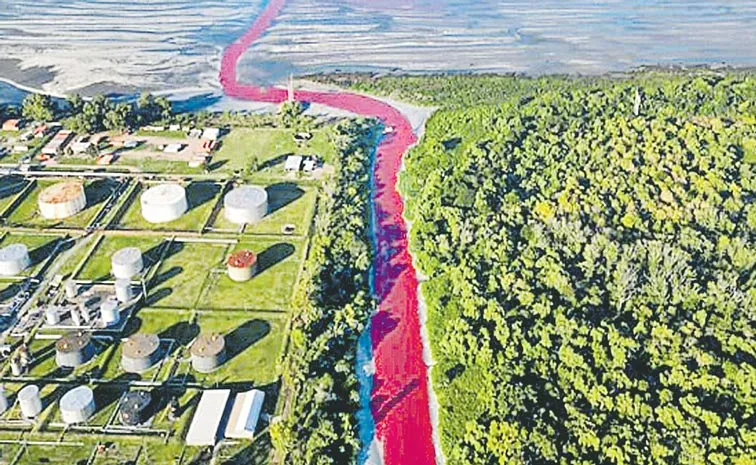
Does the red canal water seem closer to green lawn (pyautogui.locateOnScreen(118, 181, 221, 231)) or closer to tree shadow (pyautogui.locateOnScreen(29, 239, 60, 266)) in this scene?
green lawn (pyautogui.locateOnScreen(118, 181, 221, 231))

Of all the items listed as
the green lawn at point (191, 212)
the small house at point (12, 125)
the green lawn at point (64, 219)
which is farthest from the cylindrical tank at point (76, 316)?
the small house at point (12, 125)

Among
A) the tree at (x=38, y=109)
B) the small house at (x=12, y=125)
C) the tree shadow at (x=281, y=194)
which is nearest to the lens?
the tree shadow at (x=281, y=194)

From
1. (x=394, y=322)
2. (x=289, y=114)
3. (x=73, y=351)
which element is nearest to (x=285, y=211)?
(x=394, y=322)

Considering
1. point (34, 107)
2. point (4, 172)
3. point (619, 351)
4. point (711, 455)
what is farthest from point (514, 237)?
point (34, 107)

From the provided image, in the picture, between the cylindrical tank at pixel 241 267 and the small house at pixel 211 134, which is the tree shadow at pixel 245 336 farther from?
the small house at pixel 211 134

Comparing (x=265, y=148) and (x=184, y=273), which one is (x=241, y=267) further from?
(x=265, y=148)

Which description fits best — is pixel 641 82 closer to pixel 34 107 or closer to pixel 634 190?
pixel 634 190
